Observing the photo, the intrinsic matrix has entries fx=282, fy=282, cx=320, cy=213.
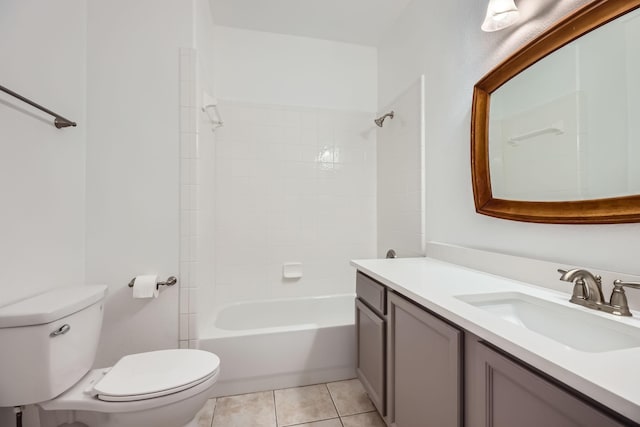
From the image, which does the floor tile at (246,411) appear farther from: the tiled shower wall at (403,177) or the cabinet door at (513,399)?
the tiled shower wall at (403,177)

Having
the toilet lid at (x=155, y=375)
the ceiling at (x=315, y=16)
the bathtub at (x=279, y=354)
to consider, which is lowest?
the bathtub at (x=279, y=354)

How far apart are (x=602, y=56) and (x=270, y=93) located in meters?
2.13

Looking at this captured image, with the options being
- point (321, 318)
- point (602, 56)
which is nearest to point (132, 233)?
point (321, 318)

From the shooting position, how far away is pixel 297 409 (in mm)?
1633

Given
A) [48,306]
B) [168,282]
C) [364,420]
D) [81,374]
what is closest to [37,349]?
[48,306]

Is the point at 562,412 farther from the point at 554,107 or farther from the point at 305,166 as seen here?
the point at 305,166

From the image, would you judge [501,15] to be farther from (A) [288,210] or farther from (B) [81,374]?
(B) [81,374]

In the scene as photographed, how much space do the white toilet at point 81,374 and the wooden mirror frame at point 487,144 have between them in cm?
151

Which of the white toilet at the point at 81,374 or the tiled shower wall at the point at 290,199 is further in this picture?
the tiled shower wall at the point at 290,199

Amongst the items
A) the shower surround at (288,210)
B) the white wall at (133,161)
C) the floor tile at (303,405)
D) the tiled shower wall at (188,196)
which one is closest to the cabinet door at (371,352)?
the floor tile at (303,405)

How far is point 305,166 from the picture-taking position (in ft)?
8.39

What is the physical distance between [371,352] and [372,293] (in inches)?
12.9

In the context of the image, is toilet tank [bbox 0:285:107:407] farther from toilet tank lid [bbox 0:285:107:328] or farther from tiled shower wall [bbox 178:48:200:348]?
tiled shower wall [bbox 178:48:200:348]

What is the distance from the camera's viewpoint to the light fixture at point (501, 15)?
1.18 meters
